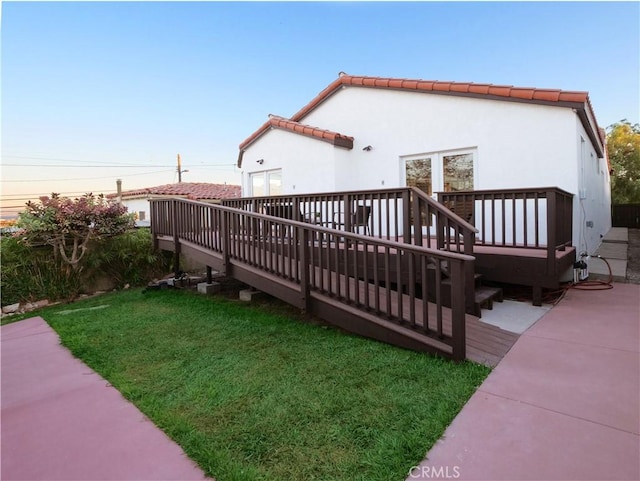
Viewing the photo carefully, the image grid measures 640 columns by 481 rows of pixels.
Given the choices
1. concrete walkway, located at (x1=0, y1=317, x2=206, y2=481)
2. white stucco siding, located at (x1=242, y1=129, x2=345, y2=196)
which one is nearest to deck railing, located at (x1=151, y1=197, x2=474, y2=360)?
concrete walkway, located at (x1=0, y1=317, x2=206, y2=481)

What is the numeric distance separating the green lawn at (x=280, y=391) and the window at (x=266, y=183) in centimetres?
569

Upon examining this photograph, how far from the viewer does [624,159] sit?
774 inches

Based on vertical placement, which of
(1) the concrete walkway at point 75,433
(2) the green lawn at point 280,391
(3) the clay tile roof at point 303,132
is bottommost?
(1) the concrete walkway at point 75,433

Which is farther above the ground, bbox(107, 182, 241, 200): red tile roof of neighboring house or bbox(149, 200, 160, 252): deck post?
bbox(107, 182, 241, 200): red tile roof of neighboring house

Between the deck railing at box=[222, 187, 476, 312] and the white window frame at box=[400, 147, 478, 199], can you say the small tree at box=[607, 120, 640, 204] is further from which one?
the deck railing at box=[222, 187, 476, 312]

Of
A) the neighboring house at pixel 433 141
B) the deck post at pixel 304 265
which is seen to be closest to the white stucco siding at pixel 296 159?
the neighboring house at pixel 433 141

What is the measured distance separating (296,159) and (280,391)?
6.98m

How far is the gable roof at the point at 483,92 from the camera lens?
5445 millimetres

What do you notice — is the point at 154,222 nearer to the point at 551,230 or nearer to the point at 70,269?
the point at 70,269

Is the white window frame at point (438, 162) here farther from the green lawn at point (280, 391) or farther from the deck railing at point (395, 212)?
the green lawn at point (280, 391)

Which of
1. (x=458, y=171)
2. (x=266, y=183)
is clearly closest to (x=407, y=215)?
(x=458, y=171)

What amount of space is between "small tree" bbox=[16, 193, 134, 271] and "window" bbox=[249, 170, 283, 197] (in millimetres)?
3888

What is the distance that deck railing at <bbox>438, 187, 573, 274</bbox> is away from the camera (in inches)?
174

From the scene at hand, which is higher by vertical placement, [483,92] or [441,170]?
[483,92]
